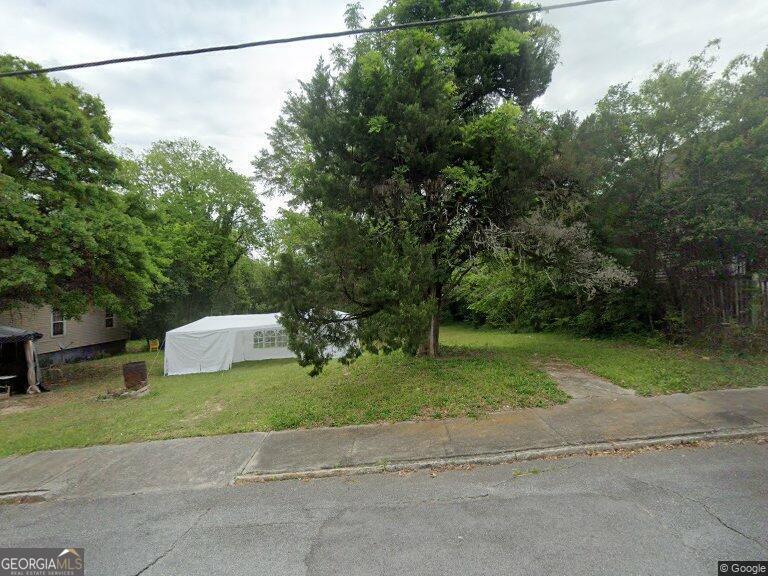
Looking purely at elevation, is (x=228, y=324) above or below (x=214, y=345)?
above

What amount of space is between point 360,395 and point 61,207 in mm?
11117

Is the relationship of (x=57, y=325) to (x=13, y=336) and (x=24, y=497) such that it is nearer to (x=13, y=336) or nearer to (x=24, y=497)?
(x=13, y=336)

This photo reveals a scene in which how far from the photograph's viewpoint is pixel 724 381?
265 inches

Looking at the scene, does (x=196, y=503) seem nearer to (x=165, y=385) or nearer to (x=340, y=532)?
(x=340, y=532)

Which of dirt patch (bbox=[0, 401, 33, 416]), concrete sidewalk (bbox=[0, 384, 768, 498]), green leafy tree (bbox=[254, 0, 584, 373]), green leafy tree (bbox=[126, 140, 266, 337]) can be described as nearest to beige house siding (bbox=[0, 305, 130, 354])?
green leafy tree (bbox=[126, 140, 266, 337])

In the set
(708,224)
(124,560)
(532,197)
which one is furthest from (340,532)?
(708,224)

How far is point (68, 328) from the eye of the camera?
61.8 ft

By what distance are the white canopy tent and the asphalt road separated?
910 cm

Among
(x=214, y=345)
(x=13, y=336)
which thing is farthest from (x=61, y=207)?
(x=214, y=345)

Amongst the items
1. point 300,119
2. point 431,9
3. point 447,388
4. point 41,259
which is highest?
point 431,9

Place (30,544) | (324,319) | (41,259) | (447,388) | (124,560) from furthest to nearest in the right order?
(41,259) < (447,388) < (324,319) < (30,544) < (124,560)

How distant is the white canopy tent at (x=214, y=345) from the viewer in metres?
13.6

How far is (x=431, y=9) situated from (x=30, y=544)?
11.4 meters

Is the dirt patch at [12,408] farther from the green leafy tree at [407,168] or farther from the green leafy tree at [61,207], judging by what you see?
the green leafy tree at [407,168]
